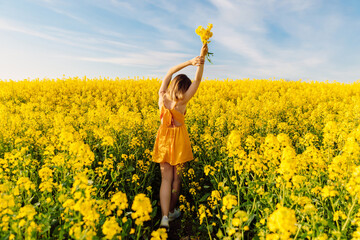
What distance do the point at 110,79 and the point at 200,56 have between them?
14067 millimetres

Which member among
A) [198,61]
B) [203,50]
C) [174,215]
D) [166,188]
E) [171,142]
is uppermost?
[203,50]

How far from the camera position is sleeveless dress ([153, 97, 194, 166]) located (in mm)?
3777

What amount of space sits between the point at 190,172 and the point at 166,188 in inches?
18.7

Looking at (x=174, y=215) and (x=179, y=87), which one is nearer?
(x=179, y=87)

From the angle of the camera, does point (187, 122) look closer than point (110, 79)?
Yes

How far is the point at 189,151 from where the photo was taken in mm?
3930

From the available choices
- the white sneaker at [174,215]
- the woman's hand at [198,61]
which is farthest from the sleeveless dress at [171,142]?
the white sneaker at [174,215]

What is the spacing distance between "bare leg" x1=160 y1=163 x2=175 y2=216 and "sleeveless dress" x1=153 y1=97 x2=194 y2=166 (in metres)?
0.12

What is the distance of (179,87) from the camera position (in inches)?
143

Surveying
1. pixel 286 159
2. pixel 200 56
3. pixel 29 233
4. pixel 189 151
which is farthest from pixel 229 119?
pixel 29 233

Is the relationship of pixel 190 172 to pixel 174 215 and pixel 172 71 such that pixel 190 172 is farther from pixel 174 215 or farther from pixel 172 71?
pixel 172 71

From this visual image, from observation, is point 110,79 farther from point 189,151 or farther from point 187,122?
point 189,151

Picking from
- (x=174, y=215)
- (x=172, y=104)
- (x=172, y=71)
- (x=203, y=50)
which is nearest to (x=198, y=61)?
(x=203, y=50)

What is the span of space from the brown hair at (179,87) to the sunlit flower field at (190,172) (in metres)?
0.91
